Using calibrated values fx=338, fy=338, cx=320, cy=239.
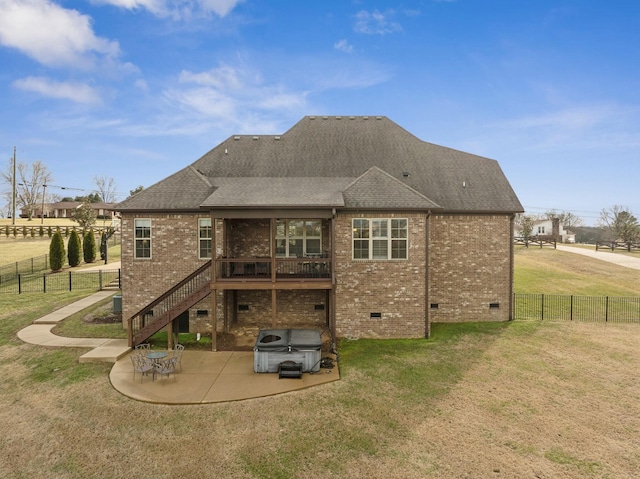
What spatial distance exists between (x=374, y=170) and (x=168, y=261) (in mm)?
9838

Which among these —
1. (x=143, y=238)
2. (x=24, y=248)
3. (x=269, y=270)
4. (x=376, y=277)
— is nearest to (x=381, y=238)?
(x=376, y=277)

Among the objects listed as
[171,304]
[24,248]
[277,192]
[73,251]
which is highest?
[277,192]

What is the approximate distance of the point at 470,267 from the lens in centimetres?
1599

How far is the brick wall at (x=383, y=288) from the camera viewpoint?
13.8 metres

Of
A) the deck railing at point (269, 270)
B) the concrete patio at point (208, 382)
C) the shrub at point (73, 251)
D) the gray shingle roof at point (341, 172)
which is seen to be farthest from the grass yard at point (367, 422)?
the shrub at point (73, 251)

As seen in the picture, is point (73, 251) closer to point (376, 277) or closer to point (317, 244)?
point (317, 244)

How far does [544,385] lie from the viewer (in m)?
10.1

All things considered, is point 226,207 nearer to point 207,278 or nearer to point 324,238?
point 207,278

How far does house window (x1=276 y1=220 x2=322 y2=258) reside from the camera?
15.0 m

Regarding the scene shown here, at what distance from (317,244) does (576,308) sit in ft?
50.6

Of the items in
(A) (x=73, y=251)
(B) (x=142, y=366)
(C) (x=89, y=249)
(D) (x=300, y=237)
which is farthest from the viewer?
(C) (x=89, y=249)

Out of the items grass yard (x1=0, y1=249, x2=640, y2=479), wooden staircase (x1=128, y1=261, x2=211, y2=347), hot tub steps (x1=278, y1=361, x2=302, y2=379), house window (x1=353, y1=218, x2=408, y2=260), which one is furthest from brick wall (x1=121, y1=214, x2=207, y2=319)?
house window (x1=353, y1=218, x2=408, y2=260)

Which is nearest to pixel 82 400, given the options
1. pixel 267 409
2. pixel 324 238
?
pixel 267 409

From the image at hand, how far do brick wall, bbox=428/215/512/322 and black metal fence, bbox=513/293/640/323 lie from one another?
2361mm
